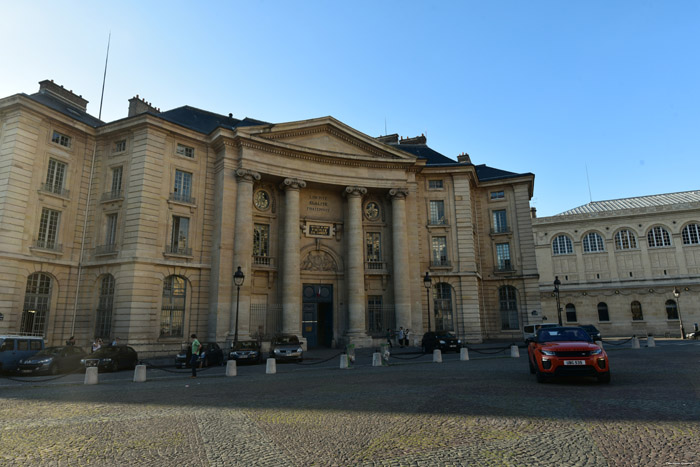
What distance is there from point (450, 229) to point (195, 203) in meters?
20.8

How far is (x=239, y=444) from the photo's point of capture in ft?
21.7

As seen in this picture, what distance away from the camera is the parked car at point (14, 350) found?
18266mm

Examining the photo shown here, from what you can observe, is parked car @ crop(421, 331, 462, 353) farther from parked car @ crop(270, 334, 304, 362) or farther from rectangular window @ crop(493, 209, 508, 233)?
rectangular window @ crop(493, 209, 508, 233)

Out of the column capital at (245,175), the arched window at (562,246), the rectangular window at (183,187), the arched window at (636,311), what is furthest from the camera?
the arched window at (562,246)

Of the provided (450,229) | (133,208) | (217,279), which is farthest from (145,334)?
(450,229)

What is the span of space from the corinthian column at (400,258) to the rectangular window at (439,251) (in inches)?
161

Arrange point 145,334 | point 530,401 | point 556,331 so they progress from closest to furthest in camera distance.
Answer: point 530,401
point 556,331
point 145,334

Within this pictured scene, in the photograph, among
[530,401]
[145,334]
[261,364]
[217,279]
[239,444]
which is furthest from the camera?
[217,279]

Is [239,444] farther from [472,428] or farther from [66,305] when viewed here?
[66,305]

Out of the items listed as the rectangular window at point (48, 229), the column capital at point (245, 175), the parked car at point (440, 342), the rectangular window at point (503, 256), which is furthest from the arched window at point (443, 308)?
the rectangular window at point (48, 229)

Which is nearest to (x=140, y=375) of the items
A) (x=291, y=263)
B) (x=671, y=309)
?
(x=291, y=263)

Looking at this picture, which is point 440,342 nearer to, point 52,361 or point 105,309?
point 52,361

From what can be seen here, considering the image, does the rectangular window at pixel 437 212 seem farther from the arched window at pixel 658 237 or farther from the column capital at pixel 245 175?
the arched window at pixel 658 237

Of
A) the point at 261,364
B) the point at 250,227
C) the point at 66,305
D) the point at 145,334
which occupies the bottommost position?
the point at 261,364
